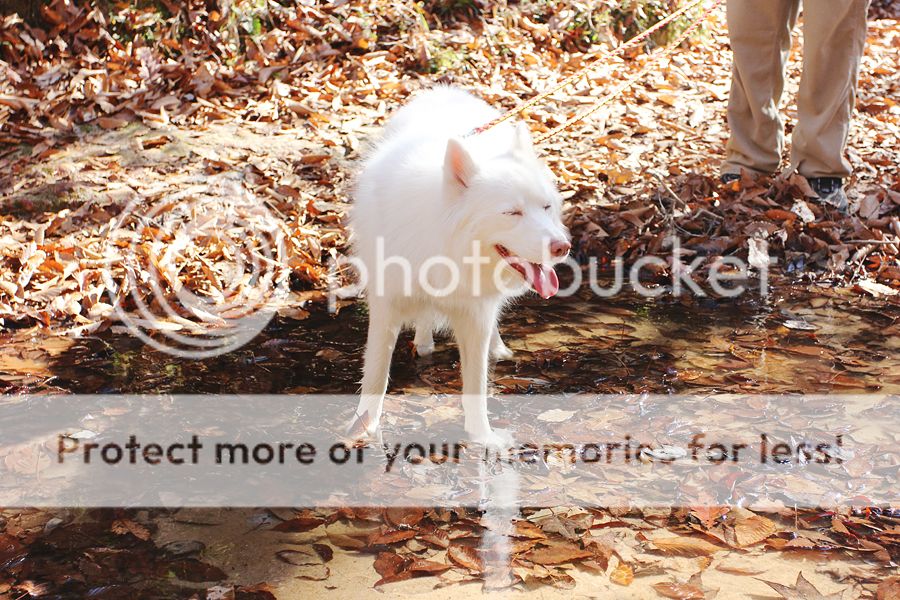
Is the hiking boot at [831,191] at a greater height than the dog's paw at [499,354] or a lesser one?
greater

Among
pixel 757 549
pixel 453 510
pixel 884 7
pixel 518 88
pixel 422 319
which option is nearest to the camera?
pixel 757 549

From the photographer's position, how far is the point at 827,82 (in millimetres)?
5375

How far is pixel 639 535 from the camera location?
2.68 meters

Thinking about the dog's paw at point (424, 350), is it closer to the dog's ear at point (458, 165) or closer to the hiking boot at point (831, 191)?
the dog's ear at point (458, 165)

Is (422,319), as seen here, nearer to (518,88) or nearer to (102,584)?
(102,584)

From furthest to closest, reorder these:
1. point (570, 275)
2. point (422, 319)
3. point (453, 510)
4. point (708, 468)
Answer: point (570, 275), point (422, 319), point (708, 468), point (453, 510)

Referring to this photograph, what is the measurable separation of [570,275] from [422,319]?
72.8 inches

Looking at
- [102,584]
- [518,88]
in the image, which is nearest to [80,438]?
[102,584]

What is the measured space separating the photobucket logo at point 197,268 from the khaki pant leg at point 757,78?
332 cm

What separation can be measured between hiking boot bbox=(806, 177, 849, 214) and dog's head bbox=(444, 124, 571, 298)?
11.2ft

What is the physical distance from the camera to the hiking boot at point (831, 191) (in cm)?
547

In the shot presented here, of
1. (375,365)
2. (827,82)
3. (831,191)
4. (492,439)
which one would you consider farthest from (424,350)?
(827,82)

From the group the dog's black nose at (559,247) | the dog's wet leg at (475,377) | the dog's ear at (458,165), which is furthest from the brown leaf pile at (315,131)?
the dog's black nose at (559,247)

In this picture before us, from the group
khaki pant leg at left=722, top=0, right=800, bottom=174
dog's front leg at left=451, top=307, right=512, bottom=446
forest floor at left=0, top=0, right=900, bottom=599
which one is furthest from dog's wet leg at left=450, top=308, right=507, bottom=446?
khaki pant leg at left=722, top=0, right=800, bottom=174
